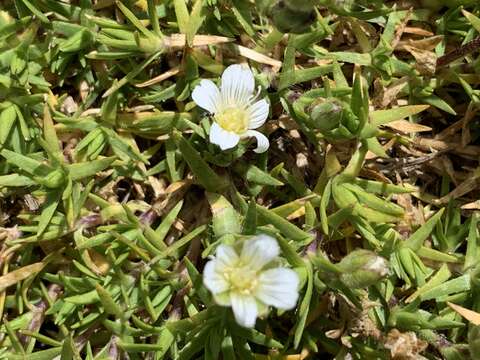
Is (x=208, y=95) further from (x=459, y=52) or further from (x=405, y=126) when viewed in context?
(x=459, y=52)

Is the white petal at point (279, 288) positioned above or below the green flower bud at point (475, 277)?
above

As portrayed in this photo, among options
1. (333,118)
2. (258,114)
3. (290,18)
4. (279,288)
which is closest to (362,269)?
(279,288)

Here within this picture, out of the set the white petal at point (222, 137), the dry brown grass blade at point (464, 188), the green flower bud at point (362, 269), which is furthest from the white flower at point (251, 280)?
the dry brown grass blade at point (464, 188)

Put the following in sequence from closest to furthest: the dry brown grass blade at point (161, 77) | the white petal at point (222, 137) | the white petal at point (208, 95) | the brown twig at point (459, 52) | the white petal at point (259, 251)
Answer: the white petal at point (259, 251) < the white petal at point (222, 137) < the white petal at point (208, 95) < the brown twig at point (459, 52) < the dry brown grass blade at point (161, 77)

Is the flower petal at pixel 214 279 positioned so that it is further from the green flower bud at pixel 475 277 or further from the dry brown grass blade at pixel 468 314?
the green flower bud at pixel 475 277

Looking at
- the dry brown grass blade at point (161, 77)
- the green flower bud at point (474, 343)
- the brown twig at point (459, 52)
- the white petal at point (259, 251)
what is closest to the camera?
the white petal at point (259, 251)

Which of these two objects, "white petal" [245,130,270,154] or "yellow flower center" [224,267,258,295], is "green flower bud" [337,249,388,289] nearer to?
"yellow flower center" [224,267,258,295]

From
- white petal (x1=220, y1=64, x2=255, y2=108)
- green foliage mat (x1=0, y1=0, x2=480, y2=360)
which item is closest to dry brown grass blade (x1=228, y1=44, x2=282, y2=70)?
green foliage mat (x1=0, y1=0, x2=480, y2=360)
